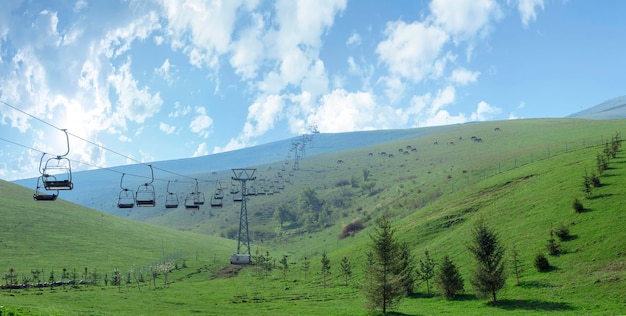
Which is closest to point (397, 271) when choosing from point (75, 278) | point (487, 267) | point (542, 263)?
point (487, 267)

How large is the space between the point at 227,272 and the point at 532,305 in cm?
7073

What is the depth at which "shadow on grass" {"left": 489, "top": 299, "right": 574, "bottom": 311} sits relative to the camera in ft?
149

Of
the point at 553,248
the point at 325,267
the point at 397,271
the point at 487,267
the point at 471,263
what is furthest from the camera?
the point at 325,267

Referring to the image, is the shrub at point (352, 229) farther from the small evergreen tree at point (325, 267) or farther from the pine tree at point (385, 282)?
the pine tree at point (385, 282)

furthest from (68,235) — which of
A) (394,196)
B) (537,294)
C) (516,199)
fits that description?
(537,294)

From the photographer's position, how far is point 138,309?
54938mm

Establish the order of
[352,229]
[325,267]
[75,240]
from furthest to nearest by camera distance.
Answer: [352,229] < [75,240] < [325,267]

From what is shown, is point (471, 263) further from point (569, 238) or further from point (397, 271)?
point (397, 271)

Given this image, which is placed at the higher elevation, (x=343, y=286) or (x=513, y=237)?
(x=513, y=237)

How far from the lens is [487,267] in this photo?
2068 inches

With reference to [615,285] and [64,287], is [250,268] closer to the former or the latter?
[64,287]

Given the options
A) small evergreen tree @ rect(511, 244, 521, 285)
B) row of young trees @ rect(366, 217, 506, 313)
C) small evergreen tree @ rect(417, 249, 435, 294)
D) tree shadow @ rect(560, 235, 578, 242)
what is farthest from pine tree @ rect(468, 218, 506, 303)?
tree shadow @ rect(560, 235, 578, 242)

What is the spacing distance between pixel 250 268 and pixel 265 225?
3505 inches

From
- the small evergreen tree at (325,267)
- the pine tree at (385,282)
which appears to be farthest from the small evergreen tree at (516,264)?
the small evergreen tree at (325,267)
